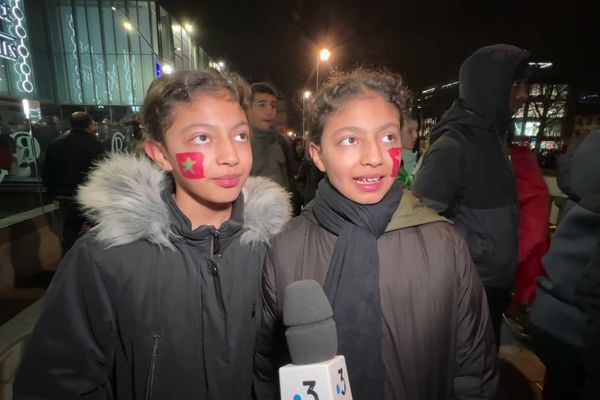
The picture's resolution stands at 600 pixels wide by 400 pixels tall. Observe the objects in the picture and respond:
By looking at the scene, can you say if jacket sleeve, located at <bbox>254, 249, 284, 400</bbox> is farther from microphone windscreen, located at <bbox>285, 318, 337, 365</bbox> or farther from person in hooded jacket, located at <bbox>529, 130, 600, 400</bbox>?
person in hooded jacket, located at <bbox>529, 130, 600, 400</bbox>

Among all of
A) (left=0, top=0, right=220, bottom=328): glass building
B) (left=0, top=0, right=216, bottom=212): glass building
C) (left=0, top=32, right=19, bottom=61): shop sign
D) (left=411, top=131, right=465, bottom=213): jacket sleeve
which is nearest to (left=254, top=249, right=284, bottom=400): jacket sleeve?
(left=0, top=0, right=220, bottom=328): glass building

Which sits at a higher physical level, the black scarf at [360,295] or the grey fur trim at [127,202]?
the grey fur trim at [127,202]

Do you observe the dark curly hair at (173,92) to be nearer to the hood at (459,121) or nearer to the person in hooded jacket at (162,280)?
the person in hooded jacket at (162,280)

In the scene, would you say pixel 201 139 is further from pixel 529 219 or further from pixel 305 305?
pixel 529 219

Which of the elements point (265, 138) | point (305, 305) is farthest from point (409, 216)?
point (265, 138)

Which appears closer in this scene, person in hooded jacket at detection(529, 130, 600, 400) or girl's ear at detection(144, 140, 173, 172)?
girl's ear at detection(144, 140, 173, 172)

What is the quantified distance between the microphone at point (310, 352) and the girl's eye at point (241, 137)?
0.85 m

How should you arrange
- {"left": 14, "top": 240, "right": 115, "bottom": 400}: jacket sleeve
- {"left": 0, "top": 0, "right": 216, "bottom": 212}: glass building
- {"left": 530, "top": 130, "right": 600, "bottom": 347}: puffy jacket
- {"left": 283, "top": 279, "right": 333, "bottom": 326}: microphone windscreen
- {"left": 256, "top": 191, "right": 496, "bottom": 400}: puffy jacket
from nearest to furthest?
{"left": 283, "top": 279, "right": 333, "bottom": 326}: microphone windscreen
{"left": 14, "top": 240, "right": 115, "bottom": 400}: jacket sleeve
{"left": 256, "top": 191, "right": 496, "bottom": 400}: puffy jacket
{"left": 530, "top": 130, "right": 600, "bottom": 347}: puffy jacket
{"left": 0, "top": 0, "right": 216, "bottom": 212}: glass building

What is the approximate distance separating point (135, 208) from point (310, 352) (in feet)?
3.34

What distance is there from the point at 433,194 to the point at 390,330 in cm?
135

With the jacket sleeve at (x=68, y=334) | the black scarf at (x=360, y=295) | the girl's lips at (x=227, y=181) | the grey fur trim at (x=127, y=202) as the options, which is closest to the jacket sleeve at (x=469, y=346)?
the black scarf at (x=360, y=295)

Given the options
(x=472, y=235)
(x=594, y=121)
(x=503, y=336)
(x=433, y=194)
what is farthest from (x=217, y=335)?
(x=594, y=121)

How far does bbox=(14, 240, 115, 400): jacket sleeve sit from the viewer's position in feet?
5.01

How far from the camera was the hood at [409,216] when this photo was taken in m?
1.69
